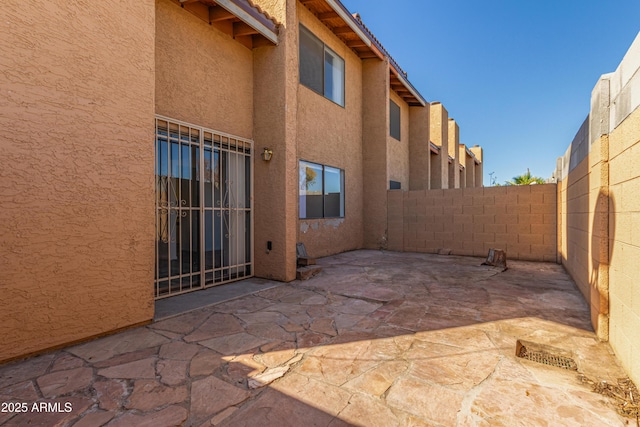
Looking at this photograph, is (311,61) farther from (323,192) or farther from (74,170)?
(74,170)

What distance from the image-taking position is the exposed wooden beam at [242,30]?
539 centimetres

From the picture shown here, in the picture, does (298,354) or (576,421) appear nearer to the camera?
(576,421)

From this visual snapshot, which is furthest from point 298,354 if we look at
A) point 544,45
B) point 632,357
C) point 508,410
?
point 544,45

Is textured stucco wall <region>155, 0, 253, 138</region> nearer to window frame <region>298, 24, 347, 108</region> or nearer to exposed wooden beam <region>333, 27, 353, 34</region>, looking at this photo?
window frame <region>298, 24, 347, 108</region>

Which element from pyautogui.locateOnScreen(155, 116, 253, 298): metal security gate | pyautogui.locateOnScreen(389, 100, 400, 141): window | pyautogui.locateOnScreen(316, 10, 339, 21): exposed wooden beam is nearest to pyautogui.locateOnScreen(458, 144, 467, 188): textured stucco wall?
pyautogui.locateOnScreen(389, 100, 400, 141): window

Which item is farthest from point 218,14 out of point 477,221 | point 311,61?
point 477,221

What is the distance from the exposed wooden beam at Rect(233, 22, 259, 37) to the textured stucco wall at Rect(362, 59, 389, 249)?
546 centimetres

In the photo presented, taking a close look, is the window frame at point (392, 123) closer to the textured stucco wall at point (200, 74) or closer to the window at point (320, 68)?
the window at point (320, 68)

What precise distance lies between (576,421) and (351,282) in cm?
388

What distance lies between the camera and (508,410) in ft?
6.60

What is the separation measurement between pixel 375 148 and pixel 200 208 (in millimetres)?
6640

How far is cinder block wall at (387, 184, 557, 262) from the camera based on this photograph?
7.87 m

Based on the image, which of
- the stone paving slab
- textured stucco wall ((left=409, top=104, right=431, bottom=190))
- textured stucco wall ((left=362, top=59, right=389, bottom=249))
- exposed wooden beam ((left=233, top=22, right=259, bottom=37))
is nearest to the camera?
the stone paving slab

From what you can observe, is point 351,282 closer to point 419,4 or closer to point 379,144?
point 379,144
